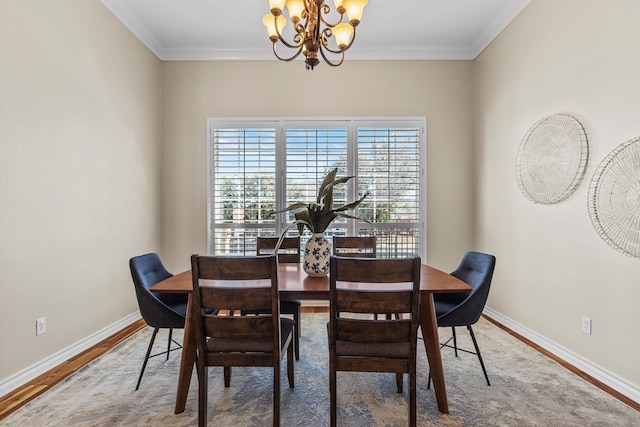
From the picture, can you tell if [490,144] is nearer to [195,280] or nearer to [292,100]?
[292,100]

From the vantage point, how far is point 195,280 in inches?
62.0

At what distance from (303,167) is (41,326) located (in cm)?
264

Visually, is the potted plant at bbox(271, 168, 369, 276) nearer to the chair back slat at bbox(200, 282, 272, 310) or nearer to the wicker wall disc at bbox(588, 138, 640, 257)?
the chair back slat at bbox(200, 282, 272, 310)

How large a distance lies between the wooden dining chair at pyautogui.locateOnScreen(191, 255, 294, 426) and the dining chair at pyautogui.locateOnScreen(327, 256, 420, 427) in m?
0.29

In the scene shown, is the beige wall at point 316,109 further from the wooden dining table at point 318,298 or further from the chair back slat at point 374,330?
the chair back slat at point 374,330

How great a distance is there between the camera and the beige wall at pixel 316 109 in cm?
377

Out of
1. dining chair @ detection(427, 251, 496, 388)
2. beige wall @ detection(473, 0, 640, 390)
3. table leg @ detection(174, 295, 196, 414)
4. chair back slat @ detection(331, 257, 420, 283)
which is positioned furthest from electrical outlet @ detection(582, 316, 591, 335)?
table leg @ detection(174, 295, 196, 414)

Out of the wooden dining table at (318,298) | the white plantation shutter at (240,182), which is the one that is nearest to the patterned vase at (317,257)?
the wooden dining table at (318,298)

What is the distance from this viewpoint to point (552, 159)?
255 centimetres

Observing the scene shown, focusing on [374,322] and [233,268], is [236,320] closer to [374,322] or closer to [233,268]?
[233,268]

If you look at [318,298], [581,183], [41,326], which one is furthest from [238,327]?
[581,183]

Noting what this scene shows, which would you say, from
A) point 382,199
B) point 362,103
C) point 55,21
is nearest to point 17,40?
point 55,21

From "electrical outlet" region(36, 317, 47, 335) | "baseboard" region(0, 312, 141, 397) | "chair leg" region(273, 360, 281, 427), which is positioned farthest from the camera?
"electrical outlet" region(36, 317, 47, 335)

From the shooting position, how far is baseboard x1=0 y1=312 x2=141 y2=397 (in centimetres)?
201
